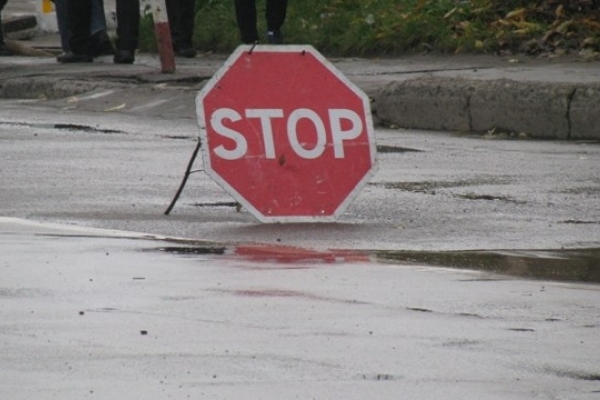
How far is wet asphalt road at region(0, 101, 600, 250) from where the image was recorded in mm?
7641

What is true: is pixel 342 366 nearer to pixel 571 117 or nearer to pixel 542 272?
pixel 542 272

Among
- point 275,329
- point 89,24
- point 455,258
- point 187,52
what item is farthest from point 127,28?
point 275,329

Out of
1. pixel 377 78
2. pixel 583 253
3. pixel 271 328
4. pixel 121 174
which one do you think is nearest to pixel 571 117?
pixel 377 78

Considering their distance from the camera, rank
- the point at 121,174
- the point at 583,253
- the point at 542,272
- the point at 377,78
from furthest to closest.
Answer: the point at 377,78 → the point at 121,174 → the point at 583,253 → the point at 542,272

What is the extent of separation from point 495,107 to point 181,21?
552 centimetres

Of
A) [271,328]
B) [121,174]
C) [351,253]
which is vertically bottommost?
[121,174]

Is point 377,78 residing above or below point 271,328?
below

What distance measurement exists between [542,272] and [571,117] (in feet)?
17.5

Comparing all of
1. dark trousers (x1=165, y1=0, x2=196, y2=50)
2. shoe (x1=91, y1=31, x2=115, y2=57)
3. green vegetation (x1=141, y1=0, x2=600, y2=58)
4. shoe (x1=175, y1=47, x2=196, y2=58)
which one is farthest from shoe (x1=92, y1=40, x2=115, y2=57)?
green vegetation (x1=141, y1=0, x2=600, y2=58)

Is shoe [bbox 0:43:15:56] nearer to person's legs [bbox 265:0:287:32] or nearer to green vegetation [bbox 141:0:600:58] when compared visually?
green vegetation [bbox 141:0:600:58]

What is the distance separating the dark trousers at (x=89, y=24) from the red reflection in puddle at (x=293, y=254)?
935cm

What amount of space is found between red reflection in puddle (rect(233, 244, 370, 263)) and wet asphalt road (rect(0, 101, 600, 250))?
6.7 inches

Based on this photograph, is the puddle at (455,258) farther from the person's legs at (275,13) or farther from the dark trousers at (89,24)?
the person's legs at (275,13)

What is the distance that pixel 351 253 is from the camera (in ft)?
23.2
